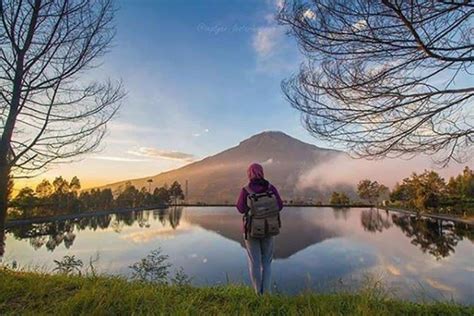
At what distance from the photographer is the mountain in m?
124

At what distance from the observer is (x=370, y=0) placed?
7.98 feet

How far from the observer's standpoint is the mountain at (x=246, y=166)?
407 ft

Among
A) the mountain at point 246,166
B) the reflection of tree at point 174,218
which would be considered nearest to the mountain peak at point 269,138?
the mountain at point 246,166

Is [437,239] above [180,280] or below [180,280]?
below

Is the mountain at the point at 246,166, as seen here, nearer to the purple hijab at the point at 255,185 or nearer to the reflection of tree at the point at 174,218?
the reflection of tree at the point at 174,218

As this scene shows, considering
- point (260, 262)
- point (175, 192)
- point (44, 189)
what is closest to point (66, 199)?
point (44, 189)

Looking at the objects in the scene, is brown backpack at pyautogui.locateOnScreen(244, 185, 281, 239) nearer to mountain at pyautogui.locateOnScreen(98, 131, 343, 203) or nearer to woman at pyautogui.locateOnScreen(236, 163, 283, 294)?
woman at pyautogui.locateOnScreen(236, 163, 283, 294)

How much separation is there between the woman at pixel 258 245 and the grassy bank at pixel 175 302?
6.2 inches

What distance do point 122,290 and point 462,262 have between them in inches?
556

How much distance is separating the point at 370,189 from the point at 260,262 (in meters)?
59.2

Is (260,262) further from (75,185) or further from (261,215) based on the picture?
(75,185)

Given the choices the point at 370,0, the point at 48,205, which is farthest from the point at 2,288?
the point at 48,205

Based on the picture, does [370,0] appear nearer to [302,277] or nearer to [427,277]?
[302,277]

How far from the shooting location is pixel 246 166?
5763 inches
